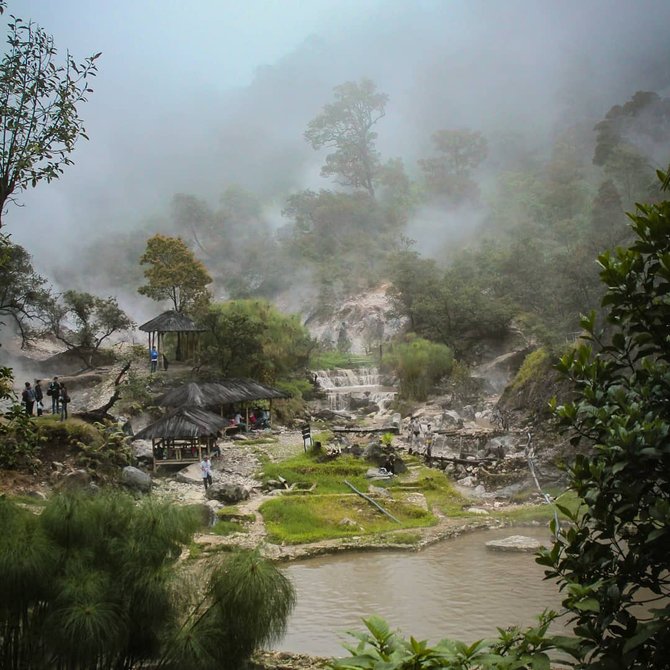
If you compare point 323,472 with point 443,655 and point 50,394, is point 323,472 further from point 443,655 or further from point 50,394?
point 443,655

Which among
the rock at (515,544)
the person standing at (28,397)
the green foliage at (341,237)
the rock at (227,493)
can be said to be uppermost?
the green foliage at (341,237)

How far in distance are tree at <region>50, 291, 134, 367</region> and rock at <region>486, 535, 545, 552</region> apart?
2482 cm

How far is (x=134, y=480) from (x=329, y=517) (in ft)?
16.0

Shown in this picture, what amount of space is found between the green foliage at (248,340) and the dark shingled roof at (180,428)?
10.1 meters

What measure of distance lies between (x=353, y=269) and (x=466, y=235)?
36.6 ft

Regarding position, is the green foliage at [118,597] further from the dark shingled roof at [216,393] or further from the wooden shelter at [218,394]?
the dark shingled roof at [216,393]

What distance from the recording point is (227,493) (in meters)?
16.4

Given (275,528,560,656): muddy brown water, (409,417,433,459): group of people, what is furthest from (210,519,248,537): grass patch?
(409,417,433,459): group of people

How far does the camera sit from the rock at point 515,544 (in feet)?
42.1

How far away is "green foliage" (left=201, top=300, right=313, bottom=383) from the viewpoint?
3062 cm

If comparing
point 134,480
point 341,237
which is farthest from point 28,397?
point 341,237

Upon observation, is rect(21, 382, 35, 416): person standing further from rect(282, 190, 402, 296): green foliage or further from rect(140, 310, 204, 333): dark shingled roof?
rect(282, 190, 402, 296): green foliage

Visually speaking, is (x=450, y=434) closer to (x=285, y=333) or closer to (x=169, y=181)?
(x=285, y=333)

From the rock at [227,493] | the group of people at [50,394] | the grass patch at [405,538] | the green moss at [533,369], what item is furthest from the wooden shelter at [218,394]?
the grass patch at [405,538]
